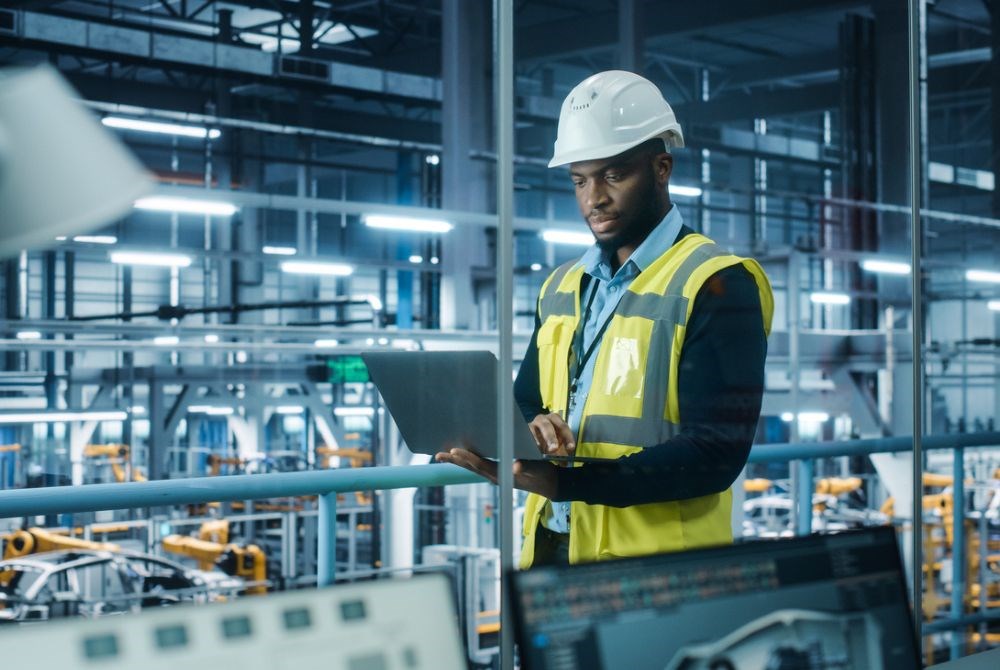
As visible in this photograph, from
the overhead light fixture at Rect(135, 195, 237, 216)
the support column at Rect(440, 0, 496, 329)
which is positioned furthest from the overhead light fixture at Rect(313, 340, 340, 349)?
the overhead light fixture at Rect(135, 195, 237, 216)

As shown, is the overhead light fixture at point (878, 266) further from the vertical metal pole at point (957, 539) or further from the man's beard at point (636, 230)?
the man's beard at point (636, 230)

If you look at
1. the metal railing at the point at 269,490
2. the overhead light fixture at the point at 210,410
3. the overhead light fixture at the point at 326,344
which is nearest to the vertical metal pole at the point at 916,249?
the metal railing at the point at 269,490

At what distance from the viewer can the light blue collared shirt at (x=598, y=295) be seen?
1.76 m

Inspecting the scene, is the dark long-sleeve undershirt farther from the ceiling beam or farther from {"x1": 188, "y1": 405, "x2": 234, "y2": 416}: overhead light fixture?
{"x1": 188, "y1": 405, "x2": 234, "y2": 416}: overhead light fixture

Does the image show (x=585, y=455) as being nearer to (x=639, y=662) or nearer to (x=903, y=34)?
(x=639, y=662)

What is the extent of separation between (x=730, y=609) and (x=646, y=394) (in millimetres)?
736

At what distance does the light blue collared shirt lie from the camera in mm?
1760

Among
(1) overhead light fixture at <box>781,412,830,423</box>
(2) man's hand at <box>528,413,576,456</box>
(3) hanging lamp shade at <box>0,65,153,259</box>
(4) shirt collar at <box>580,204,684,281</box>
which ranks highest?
(4) shirt collar at <box>580,204,684,281</box>

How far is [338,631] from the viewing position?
818 mm

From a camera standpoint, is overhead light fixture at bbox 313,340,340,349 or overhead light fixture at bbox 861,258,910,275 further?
overhead light fixture at bbox 861,258,910,275

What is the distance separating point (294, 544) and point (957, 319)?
5.04 meters

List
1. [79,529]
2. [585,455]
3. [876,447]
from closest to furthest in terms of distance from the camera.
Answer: [585,455] → [876,447] → [79,529]

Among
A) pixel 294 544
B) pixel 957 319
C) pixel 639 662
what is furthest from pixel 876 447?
→ pixel 294 544

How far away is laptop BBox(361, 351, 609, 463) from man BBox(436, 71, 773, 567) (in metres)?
0.03
